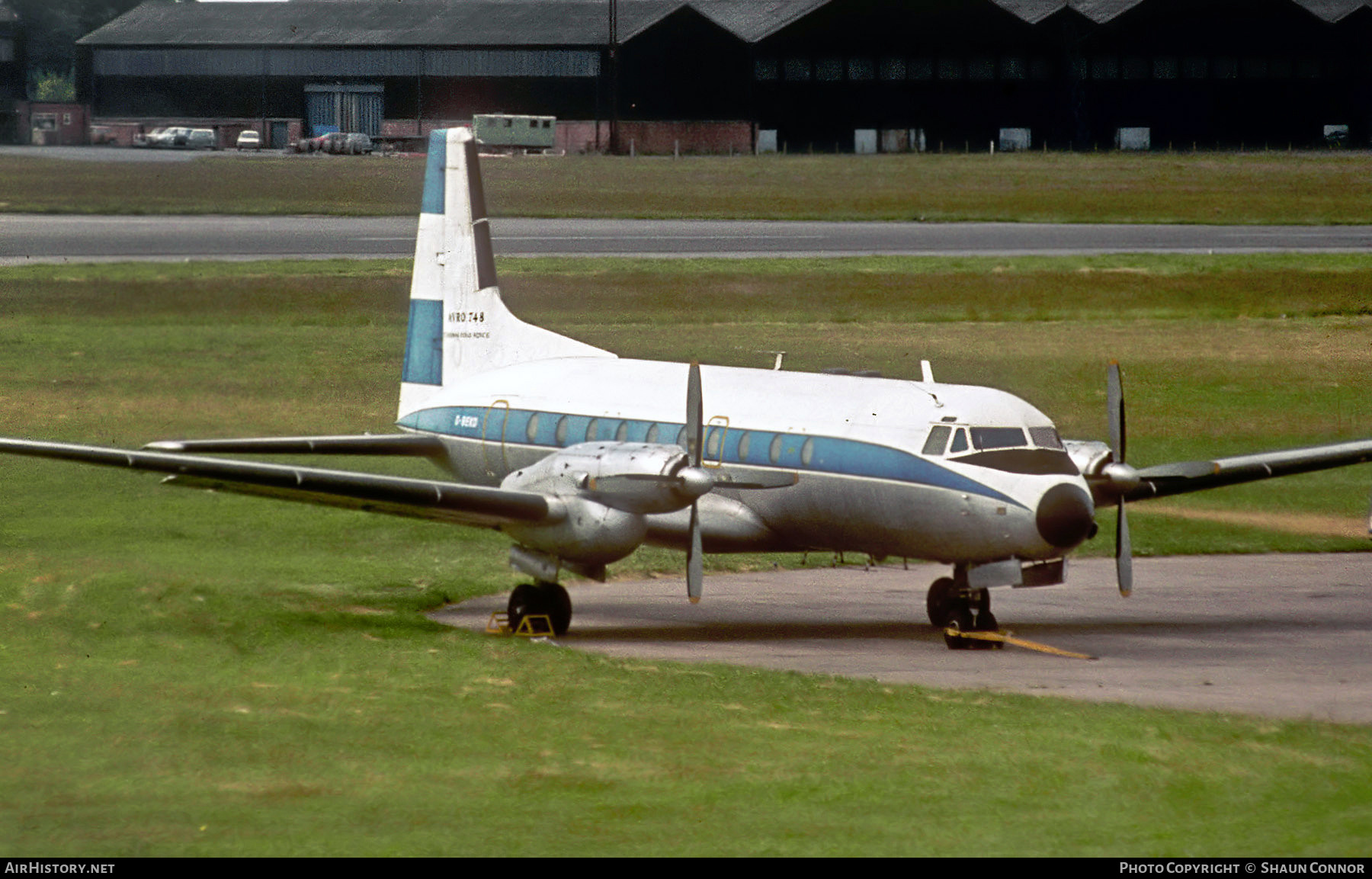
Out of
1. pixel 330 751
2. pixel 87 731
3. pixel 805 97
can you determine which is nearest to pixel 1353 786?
pixel 330 751

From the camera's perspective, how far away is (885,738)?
62.9 feet

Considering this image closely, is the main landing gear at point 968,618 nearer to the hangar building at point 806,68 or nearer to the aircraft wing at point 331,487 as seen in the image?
the aircraft wing at point 331,487

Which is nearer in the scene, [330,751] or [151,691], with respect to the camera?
[330,751]

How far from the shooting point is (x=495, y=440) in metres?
29.9

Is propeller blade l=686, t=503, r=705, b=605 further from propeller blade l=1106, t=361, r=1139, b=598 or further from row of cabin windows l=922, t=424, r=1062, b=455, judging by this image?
propeller blade l=1106, t=361, r=1139, b=598

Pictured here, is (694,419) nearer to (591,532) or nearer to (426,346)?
(591,532)

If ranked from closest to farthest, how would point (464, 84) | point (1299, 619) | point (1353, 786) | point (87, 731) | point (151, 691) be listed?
1. point (1353, 786)
2. point (87, 731)
3. point (151, 691)
4. point (1299, 619)
5. point (464, 84)

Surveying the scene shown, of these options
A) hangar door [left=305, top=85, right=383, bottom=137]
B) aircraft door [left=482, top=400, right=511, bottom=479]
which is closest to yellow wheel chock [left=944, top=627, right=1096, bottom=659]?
aircraft door [left=482, top=400, right=511, bottom=479]

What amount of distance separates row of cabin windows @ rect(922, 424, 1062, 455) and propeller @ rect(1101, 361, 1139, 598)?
1.40 m

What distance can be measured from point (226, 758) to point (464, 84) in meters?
100

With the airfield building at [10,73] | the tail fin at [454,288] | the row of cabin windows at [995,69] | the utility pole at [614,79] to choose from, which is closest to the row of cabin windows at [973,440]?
the tail fin at [454,288]

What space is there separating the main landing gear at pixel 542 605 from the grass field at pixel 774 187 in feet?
193
